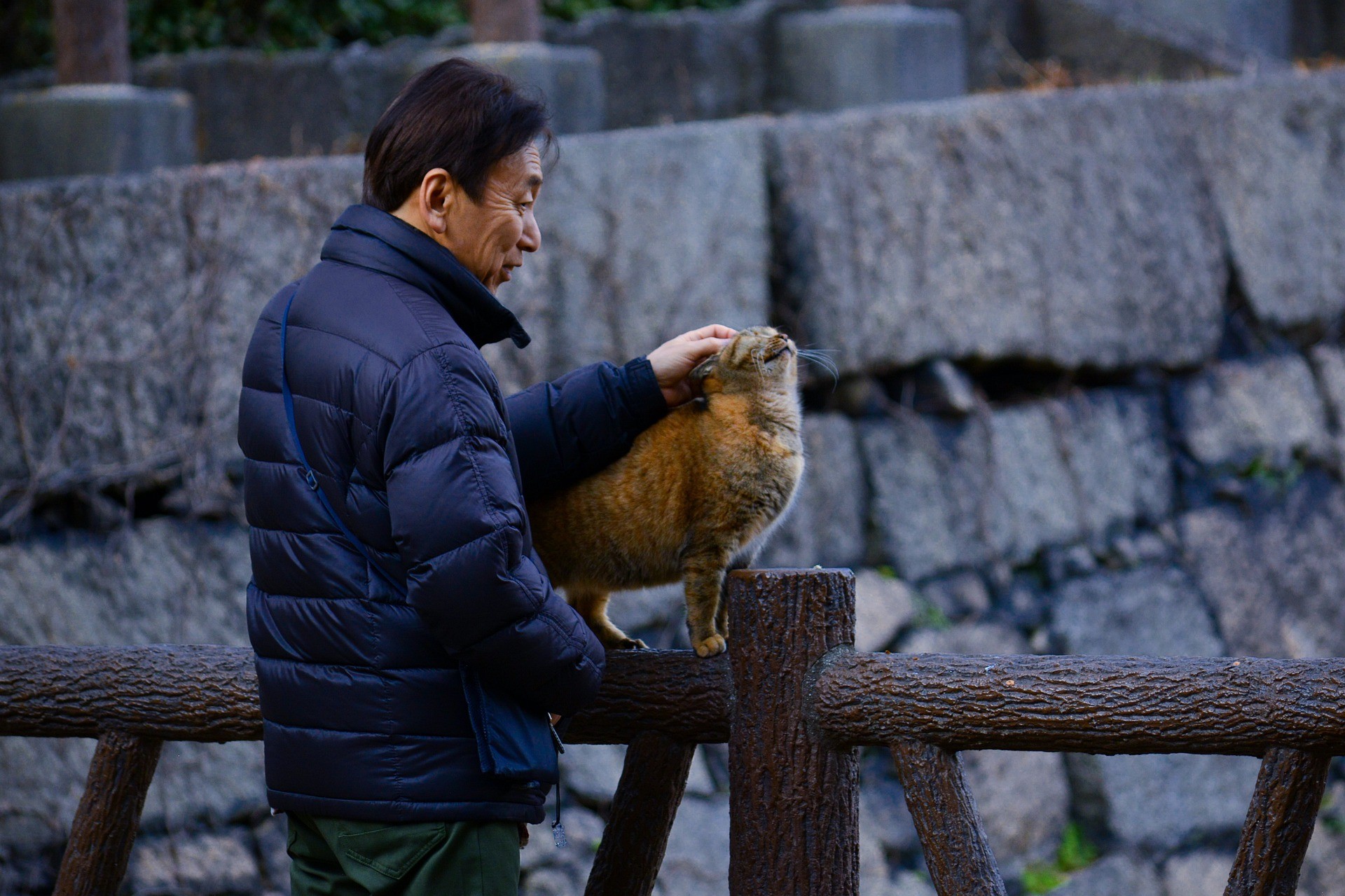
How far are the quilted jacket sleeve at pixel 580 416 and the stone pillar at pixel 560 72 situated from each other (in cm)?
275

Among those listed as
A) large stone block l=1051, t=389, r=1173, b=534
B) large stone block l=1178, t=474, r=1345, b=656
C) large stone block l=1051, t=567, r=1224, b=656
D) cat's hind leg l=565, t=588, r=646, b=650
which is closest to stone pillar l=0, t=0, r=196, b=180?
cat's hind leg l=565, t=588, r=646, b=650

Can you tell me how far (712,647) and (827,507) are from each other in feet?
9.10

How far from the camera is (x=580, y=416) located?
2.29m

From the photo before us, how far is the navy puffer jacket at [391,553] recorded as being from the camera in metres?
1.68

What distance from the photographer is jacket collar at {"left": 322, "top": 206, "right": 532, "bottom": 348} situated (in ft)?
5.94

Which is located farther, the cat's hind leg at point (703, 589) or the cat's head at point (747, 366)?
the cat's head at point (747, 366)

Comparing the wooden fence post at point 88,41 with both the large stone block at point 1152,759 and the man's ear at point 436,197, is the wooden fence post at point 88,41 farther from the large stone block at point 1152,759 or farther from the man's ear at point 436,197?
the large stone block at point 1152,759

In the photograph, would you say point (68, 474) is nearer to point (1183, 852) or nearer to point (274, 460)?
point (274, 460)

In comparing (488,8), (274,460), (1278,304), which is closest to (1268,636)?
(1278,304)

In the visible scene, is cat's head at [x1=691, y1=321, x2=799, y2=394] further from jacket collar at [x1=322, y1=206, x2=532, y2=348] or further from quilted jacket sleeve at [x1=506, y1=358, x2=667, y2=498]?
jacket collar at [x1=322, y1=206, x2=532, y2=348]

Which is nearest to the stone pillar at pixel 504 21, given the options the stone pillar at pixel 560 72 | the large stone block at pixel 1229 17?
the stone pillar at pixel 560 72

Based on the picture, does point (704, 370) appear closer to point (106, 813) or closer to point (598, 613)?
point (598, 613)

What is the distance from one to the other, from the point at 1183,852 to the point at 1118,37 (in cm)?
403

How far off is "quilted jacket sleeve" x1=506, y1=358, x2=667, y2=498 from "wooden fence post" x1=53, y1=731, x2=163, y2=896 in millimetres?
898
